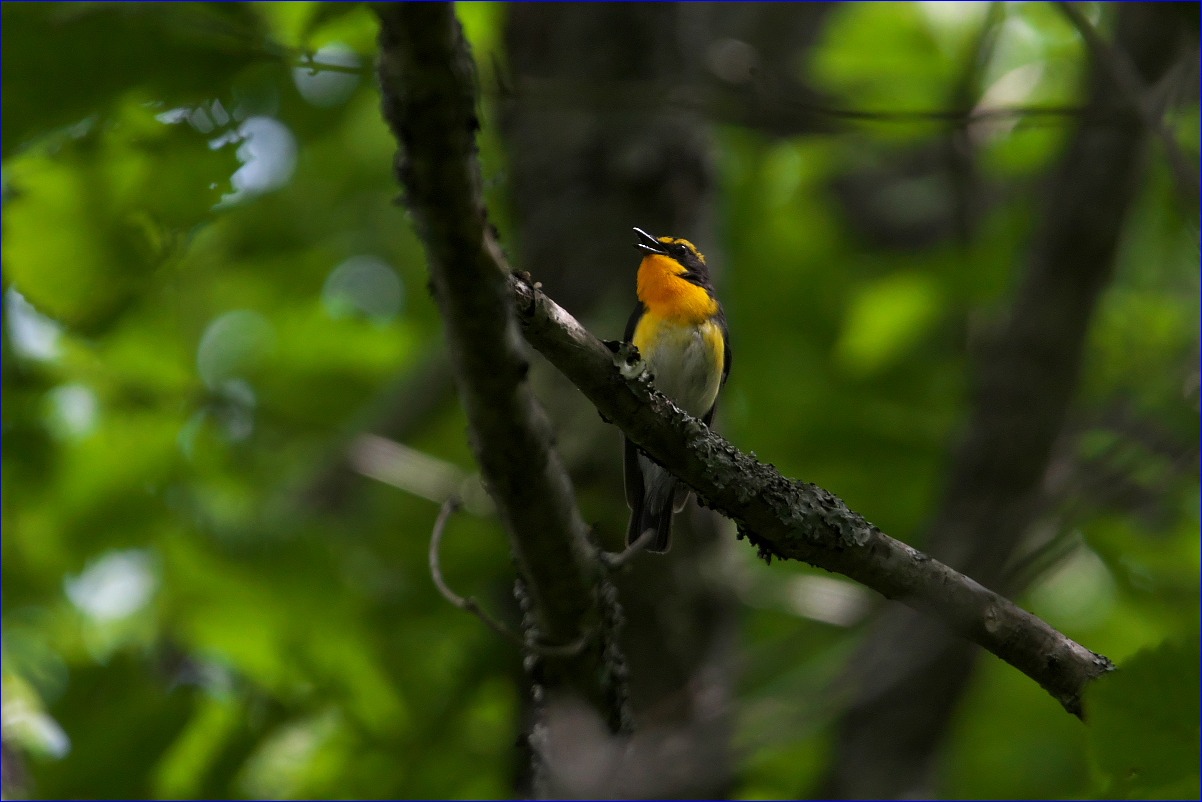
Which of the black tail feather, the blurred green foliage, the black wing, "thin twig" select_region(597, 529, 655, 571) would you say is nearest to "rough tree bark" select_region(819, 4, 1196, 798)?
the blurred green foliage

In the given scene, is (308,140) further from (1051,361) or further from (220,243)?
(1051,361)

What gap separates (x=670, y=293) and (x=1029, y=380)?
242 centimetres

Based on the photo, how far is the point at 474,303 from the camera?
6.56 ft

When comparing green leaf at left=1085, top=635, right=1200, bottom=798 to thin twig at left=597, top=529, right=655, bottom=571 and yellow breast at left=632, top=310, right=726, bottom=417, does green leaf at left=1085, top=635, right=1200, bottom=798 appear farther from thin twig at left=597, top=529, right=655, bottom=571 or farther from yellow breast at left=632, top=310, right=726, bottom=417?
yellow breast at left=632, top=310, right=726, bottom=417

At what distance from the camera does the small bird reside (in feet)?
17.4

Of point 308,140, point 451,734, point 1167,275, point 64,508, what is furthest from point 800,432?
point 1167,275

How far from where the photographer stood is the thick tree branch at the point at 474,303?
5.54 ft

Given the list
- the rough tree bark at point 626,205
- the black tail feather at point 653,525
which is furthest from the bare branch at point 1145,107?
the black tail feather at point 653,525

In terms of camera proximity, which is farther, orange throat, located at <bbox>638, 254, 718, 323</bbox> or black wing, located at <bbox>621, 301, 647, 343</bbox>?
black wing, located at <bbox>621, 301, 647, 343</bbox>

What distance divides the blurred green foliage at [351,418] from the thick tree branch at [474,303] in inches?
26.4

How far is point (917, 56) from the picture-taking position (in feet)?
24.3

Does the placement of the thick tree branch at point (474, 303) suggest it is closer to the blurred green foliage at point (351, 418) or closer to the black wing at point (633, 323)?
the blurred green foliage at point (351, 418)

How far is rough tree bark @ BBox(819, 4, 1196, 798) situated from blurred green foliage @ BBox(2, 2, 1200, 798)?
337 millimetres

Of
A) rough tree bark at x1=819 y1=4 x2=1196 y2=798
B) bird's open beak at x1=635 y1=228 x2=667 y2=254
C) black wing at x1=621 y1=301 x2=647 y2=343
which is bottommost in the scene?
rough tree bark at x1=819 y1=4 x2=1196 y2=798
